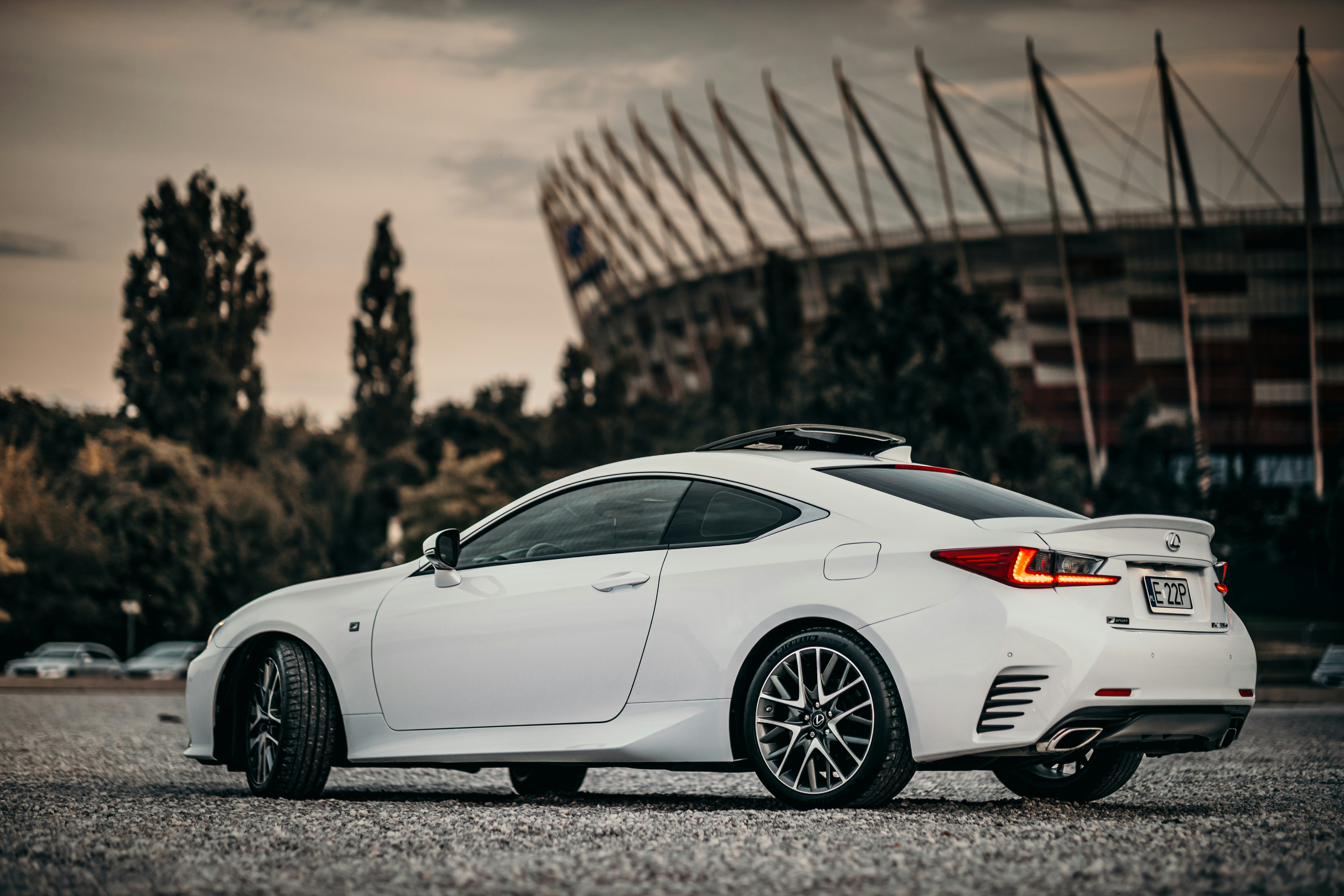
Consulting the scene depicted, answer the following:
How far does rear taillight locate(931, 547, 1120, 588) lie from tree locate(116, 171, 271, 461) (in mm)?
44349

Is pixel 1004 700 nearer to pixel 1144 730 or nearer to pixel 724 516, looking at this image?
pixel 1144 730

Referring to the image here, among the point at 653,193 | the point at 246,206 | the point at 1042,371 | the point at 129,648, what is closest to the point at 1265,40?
the point at 1042,371

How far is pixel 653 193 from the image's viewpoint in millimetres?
69062

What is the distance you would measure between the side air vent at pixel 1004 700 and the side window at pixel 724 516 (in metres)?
1.06

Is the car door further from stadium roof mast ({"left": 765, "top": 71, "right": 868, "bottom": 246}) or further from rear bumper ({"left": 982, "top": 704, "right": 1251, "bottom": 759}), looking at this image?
stadium roof mast ({"left": 765, "top": 71, "right": 868, "bottom": 246})

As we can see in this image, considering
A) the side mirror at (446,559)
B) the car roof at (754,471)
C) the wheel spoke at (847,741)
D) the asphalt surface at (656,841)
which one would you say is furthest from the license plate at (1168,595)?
the side mirror at (446,559)

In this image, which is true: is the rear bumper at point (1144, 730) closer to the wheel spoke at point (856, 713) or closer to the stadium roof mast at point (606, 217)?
the wheel spoke at point (856, 713)

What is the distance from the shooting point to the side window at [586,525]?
580 centimetres

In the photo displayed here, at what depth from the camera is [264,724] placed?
6.36m

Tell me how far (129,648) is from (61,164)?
18605 mm

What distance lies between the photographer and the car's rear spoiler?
5.06 metres

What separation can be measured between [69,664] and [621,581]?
36.1 meters

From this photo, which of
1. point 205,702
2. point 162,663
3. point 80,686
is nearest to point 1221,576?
point 205,702

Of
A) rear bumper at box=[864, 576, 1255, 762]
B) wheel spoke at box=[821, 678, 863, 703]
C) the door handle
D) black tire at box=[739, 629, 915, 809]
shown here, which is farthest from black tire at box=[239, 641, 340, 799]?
rear bumper at box=[864, 576, 1255, 762]
